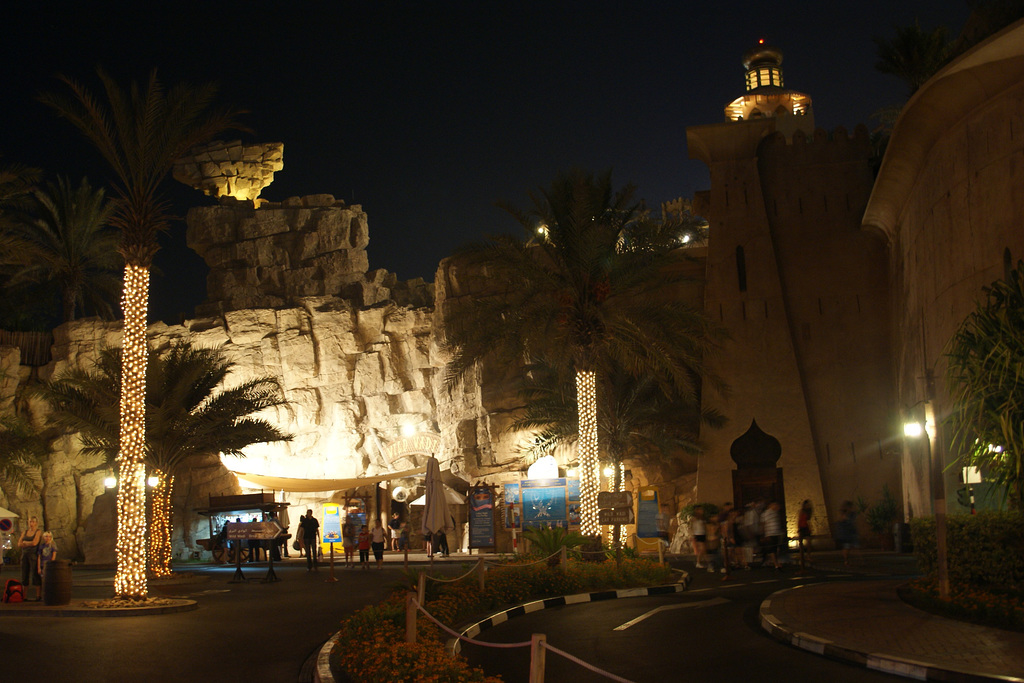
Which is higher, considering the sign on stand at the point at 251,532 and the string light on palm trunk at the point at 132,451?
the string light on palm trunk at the point at 132,451

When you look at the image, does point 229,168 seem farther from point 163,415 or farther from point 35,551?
point 35,551

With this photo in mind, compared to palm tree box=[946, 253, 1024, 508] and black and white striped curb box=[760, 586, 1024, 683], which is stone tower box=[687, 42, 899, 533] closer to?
palm tree box=[946, 253, 1024, 508]

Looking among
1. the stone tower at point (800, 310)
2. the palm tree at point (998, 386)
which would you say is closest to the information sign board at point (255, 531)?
the stone tower at point (800, 310)

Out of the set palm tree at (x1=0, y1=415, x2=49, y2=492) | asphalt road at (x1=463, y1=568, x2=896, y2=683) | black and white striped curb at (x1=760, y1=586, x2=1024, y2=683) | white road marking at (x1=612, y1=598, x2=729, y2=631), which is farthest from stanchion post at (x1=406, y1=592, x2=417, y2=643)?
palm tree at (x1=0, y1=415, x2=49, y2=492)

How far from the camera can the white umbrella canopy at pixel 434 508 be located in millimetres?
16281

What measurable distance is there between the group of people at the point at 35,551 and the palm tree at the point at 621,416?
45.8 feet

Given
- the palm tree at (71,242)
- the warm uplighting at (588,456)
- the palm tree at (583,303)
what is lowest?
the warm uplighting at (588,456)

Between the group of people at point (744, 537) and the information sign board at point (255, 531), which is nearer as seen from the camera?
the group of people at point (744, 537)

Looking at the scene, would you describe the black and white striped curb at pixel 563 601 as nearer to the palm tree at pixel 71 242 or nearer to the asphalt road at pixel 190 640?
the asphalt road at pixel 190 640

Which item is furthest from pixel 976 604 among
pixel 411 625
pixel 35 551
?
Result: pixel 35 551

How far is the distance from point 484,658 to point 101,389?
55.0 feet

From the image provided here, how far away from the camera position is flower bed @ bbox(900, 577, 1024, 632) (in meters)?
10.2

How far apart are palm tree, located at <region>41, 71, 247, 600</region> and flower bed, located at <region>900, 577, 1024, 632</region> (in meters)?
12.5

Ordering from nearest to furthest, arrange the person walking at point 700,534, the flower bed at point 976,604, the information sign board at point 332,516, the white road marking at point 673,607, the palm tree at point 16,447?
the flower bed at point 976,604, the white road marking at point 673,607, the person walking at point 700,534, the palm tree at point 16,447, the information sign board at point 332,516
